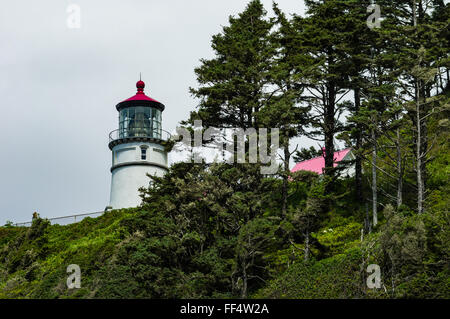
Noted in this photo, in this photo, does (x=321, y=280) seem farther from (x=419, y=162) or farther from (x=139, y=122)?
(x=139, y=122)

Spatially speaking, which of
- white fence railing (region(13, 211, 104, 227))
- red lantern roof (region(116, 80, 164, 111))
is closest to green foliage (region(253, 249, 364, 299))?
white fence railing (region(13, 211, 104, 227))

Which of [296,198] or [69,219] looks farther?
[69,219]

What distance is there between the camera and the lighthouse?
127 ft

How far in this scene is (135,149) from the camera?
1542 inches

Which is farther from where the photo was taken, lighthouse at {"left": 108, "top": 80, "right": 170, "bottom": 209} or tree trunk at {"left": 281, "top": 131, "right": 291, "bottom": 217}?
lighthouse at {"left": 108, "top": 80, "right": 170, "bottom": 209}

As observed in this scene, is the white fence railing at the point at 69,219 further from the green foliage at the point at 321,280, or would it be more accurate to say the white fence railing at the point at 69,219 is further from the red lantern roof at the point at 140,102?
the green foliage at the point at 321,280

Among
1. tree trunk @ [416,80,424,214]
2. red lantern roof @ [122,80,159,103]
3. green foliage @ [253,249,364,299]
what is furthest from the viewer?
red lantern roof @ [122,80,159,103]

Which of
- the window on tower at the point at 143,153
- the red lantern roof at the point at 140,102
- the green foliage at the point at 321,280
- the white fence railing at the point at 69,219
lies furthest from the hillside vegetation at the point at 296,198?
the red lantern roof at the point at 140,102

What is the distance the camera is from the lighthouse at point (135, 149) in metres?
38.7

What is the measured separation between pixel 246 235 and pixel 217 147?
7.00 meters

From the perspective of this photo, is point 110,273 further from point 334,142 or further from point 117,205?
point 117,205

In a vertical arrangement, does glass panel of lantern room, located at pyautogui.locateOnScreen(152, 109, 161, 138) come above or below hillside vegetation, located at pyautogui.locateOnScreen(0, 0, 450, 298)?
above

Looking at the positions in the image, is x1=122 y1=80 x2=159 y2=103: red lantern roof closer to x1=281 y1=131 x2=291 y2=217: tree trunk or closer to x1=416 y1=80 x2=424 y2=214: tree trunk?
x1=281 y1=131 x2=291 y2=217: tree trunk

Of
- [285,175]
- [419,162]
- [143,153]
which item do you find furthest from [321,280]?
[143,153]
